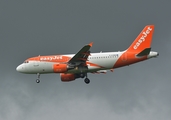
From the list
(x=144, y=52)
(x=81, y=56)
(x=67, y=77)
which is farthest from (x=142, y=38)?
(x=67, y=77)

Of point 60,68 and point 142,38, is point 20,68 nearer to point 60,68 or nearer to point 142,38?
point 60,68

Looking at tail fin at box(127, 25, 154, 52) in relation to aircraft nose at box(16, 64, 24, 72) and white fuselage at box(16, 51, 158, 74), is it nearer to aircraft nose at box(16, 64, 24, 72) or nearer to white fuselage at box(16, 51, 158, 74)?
white fuselage at box(16, 51, 158, 74)

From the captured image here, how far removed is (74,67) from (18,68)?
9950 millimetres

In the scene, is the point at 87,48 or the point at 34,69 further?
the point at 34,69

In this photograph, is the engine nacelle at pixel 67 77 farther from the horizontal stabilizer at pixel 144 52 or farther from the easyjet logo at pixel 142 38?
the horizontal stabilizer at pixel 144 52

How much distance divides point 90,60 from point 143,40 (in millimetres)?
8440


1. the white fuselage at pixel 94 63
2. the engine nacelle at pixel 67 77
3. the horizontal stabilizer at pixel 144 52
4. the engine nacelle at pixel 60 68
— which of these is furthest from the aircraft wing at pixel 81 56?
the horizontal stabilizer at pixel 144 52

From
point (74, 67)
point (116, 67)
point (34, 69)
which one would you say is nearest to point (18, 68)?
point (34, 69)

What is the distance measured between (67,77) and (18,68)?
767 cm

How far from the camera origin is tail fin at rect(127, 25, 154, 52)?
88812 mm

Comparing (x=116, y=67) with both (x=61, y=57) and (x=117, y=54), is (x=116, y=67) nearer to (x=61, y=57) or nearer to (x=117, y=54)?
(x=117, y=54)

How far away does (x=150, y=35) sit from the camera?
294 feet

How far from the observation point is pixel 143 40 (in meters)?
89.4

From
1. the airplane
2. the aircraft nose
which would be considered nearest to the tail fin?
the airplane
